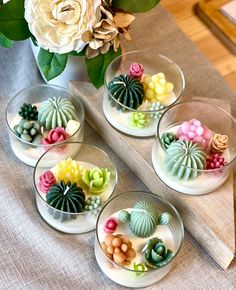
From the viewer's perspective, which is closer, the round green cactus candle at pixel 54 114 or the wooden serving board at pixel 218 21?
the round green cactus candle at pixel 54 114

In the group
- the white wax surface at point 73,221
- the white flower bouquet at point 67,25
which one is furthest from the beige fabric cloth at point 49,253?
the white flower bouquet at point 67,25

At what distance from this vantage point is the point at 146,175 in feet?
2.10

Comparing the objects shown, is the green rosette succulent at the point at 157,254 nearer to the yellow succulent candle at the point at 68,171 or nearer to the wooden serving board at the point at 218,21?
the yellow succulent candle at the point at 68,171

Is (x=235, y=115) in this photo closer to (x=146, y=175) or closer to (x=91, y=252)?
(x=146, y=175)

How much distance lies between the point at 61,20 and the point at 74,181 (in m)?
0.18

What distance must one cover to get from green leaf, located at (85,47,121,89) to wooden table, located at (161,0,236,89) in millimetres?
184

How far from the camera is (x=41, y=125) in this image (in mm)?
669

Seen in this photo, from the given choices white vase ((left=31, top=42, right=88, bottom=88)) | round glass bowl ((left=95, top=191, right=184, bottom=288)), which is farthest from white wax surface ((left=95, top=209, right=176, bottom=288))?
white vase ((left=31, top=42, right=88, bottom=88))

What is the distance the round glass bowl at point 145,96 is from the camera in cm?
Result: 65

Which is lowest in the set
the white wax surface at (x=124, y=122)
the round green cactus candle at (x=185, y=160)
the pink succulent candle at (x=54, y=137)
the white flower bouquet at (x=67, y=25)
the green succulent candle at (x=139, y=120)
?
the pink succulent candle at (x=54, y=137)

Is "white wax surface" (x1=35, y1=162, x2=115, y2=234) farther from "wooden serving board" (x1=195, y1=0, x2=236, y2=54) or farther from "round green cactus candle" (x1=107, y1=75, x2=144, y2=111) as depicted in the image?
"wooden serving board" (x1=195, y1=0, x2=236, y2=54)

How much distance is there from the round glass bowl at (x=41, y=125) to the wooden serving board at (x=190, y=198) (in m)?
0.02

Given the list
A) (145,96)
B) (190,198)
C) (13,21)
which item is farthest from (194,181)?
(13,21)

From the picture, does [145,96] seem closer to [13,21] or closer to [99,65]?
[99,65]
